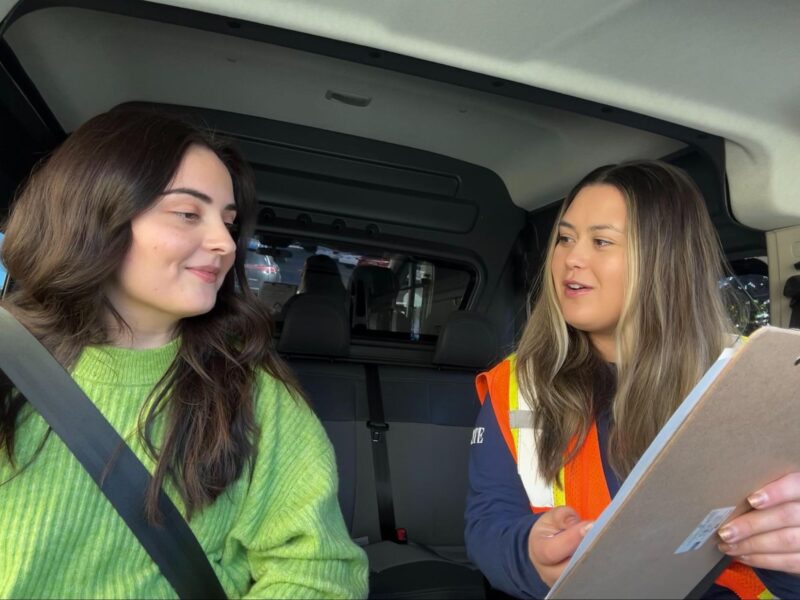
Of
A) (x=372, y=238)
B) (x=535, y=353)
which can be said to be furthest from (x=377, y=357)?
(x=535, y=353)

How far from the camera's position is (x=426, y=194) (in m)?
3.14

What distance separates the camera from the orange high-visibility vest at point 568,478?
126cm

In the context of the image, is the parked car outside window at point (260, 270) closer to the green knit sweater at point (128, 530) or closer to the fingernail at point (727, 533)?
the green knit sweater at point (128, 530)

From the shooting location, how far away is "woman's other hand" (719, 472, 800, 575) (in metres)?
1.01

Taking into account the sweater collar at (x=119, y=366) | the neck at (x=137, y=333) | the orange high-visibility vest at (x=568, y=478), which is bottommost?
the orange high-visibility vest at (x=568, y=478)

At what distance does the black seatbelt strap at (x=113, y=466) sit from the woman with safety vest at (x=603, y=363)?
1.97ft

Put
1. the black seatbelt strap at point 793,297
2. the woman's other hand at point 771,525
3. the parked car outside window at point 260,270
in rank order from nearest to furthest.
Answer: the woman's other hand at point 771,525
the black seatbelt strap at point 793,297
the parked car outside window at point 260,270

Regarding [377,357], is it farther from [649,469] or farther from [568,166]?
[649,469]

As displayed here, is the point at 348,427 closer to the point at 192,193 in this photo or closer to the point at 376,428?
the point at 376,428

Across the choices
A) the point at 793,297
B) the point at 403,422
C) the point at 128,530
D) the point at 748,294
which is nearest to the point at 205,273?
the point at 128,530

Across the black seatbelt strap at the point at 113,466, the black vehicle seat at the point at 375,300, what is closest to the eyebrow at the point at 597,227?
the black seatbelt strap at the point at 113,466

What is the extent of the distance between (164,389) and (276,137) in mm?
1738

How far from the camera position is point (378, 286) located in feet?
10.6

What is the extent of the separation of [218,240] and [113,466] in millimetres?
505
